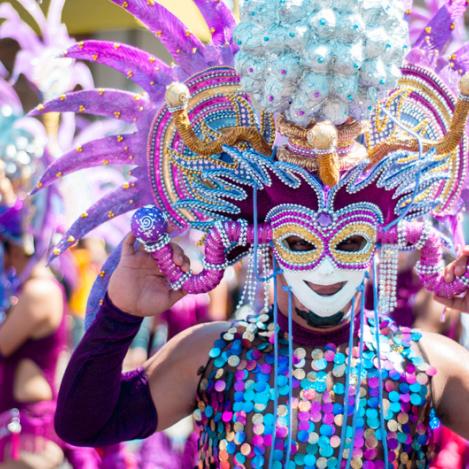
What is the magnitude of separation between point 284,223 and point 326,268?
0.51ft

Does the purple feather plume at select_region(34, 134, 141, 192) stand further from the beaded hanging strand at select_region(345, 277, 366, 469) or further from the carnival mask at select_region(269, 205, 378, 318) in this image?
the beaded hanging strand at select_region(345, 277, 366, 469)

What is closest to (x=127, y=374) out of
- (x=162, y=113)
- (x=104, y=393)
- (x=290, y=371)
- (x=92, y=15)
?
(x=104, y=393)

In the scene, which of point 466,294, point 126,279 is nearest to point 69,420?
point 126,279

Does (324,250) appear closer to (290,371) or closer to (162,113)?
(290,371)

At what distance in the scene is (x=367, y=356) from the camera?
105 inches

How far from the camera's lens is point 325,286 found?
8.20ft

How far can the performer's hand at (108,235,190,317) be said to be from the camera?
2.56 m

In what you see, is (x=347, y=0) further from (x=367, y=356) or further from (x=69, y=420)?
(x=69, y=420)

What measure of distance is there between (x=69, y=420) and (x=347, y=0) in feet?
4.17

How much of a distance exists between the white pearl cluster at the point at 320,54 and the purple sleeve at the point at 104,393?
2.24 ft

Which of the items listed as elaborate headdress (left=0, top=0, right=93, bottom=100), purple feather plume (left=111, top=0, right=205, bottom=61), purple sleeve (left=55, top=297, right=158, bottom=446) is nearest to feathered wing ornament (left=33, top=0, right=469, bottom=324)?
purple feather plume (left=111, top=0, right=205, bottom=61)

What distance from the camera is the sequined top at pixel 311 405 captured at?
2.56 metres

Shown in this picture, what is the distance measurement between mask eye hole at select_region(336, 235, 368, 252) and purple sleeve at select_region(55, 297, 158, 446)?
0.56 m

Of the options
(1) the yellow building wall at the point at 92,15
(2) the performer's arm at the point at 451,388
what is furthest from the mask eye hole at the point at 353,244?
(1) the yellow building wall at the point at 92,15
